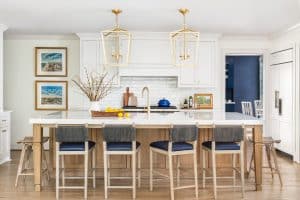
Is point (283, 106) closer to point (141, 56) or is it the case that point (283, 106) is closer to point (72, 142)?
point (141, 56)

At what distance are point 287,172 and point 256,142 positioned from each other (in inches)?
59.0

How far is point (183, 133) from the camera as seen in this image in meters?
4.70

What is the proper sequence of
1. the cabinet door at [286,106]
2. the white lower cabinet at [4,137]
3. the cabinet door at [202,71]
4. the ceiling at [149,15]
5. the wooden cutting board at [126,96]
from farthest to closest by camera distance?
1. the wooden cutting board at [126,96]
2. the cabinet door at [202,71]
3. the cabinet door at [286,106]
4. the white lower cabinet at [4,137]
5. the ceiling at [149,15]

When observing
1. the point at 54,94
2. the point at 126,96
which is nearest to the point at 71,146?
the point at 126,96

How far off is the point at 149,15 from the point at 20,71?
144 inches

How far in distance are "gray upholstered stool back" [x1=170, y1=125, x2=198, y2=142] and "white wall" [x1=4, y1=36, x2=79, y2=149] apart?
4.39 m

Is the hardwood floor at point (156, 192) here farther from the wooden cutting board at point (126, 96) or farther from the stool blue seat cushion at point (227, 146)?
the wooden cutting board at point (126, 96)

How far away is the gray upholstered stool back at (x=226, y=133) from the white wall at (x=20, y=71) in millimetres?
4548

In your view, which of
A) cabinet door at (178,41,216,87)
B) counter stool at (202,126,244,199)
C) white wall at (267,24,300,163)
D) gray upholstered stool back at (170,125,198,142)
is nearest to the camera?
gray upholstered stool back at (170,125,198,142)

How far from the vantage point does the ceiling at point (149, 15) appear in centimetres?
550

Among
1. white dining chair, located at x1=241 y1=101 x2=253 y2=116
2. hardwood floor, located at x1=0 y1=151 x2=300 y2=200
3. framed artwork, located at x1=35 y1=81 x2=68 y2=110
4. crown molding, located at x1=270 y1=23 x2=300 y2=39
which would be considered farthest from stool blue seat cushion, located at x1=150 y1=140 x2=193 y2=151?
white dining chair, located at x1=241 y1=101 x2=253 y2=116

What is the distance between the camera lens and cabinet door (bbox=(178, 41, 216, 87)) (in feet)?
26.6

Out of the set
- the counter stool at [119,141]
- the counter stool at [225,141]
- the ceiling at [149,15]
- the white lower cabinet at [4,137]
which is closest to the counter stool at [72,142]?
the counter stool at [119,141]

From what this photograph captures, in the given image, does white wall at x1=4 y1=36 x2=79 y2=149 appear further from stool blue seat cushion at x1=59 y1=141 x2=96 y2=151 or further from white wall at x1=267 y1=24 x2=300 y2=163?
white wall at x1=267 y1=24 x2=300 y2=163
